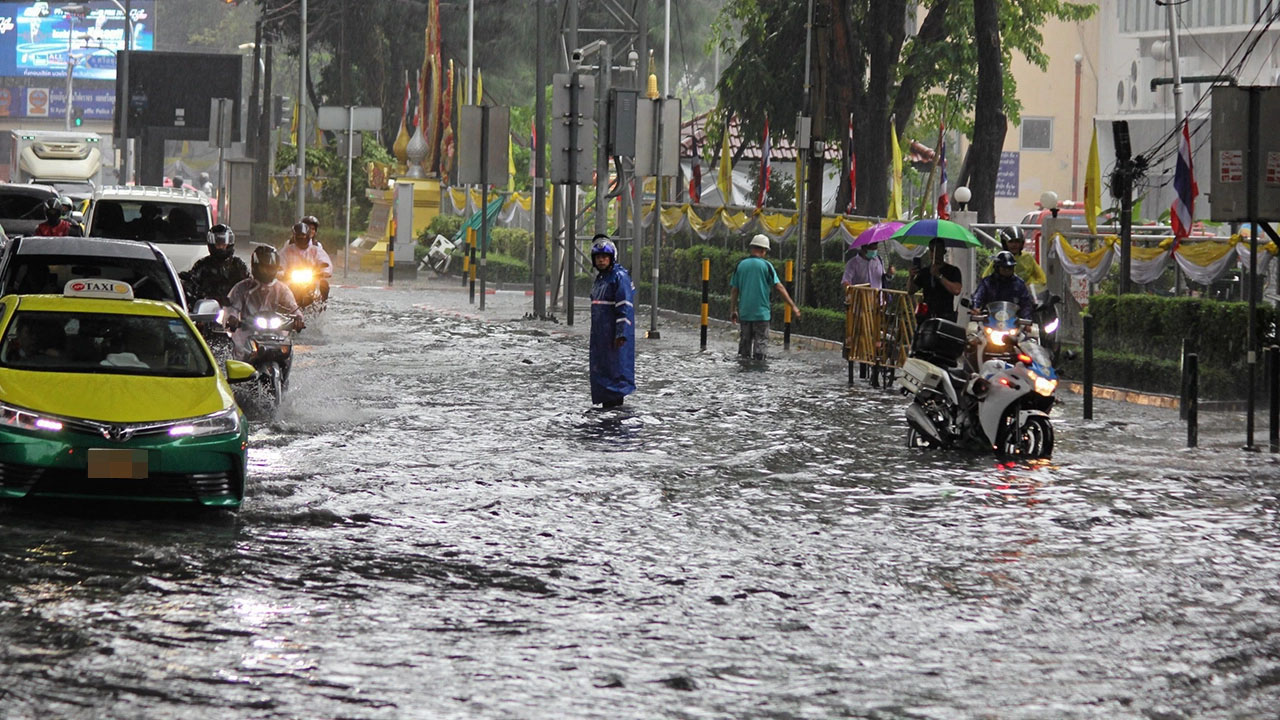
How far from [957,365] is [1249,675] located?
8826 millimetres

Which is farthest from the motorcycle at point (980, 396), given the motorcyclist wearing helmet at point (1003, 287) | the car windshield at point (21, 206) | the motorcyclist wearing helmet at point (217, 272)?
the car windshield at point (21, 206)

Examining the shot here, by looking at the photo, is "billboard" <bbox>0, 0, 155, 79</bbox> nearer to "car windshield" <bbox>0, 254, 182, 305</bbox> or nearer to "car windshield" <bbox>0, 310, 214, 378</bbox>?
"car windshield" <bbox>0, 254, 182, 305</bbox>

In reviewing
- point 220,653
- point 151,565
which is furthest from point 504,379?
point 220,653

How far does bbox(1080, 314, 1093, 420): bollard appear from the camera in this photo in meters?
18.4

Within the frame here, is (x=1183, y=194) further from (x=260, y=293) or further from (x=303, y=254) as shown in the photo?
(x=260, y=293)

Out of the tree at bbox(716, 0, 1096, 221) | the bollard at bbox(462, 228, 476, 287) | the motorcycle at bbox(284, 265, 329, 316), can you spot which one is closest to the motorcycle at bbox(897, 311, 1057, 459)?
the motorcycle at bbox(284, 265, 329, 316)

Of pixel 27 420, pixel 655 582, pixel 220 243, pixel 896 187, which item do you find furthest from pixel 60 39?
pixel 655 582

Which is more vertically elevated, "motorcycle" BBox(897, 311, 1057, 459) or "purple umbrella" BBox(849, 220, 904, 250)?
"purple umbrella" BBox(849, 220, 904, 250)

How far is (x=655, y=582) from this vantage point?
31.4 feet

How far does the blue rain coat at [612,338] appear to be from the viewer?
1803cm

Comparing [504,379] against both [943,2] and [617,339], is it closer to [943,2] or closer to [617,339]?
[617,339]

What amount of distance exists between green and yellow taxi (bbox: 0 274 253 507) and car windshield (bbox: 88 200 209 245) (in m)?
12.7

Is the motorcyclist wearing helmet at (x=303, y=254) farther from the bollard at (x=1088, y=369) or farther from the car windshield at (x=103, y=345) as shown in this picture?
the car windshield at (x=103, y=345)

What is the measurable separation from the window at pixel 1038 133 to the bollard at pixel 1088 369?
56.5 meters
